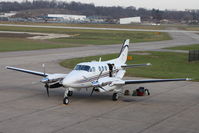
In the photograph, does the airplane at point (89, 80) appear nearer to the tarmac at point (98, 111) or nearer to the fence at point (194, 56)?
the tarmac at point (98, 111)

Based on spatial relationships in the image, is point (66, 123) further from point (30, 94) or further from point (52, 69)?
point (52, 69)

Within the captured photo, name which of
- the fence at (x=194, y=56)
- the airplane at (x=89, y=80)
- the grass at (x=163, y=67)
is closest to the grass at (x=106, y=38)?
the grass at (x=163, y=67)

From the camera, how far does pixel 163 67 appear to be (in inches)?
1921

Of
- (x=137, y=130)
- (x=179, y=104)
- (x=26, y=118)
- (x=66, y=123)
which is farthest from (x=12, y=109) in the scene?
(x=179, y=104)

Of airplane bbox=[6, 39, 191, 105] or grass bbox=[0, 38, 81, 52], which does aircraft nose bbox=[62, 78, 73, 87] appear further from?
grass bbox=[0, 38, 81, 52]

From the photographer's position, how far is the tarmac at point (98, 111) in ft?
67.9

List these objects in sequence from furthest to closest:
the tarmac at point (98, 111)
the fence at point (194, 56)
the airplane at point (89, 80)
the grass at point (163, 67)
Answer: the fence at point (194, 56)
the grass at point (163, 67)
the airplane at point (89, 80)
the tarmac at point (98, 111)

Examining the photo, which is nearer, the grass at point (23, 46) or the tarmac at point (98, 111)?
the tarmac at point (98, 111)

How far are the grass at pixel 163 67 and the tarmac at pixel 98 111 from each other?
6645 mm

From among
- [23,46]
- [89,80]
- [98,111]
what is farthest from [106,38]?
[98,111]

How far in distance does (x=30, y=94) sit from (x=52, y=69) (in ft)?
51.2

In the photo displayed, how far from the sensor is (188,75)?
4156cm

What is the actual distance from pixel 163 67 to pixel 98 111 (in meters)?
25.8

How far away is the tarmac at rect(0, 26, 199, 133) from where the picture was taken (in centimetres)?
2070
